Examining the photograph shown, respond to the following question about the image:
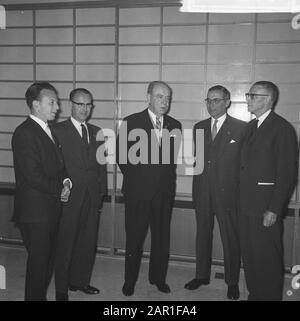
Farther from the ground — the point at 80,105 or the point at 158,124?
the point at 80,105

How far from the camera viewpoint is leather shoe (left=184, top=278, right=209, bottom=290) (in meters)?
3.26

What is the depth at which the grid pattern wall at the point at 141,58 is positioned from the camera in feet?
12.0

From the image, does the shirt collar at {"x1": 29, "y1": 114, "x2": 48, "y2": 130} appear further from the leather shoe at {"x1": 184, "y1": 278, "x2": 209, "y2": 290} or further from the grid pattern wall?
the leather shoe at {"x1": 184, "y1": 278, "x2": 209, "y2": 290}

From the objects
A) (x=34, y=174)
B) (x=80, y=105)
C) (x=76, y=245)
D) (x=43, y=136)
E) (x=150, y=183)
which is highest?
(x=80, y=105)

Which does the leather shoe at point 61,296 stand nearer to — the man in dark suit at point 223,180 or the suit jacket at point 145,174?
the suit jacket at point 145,174

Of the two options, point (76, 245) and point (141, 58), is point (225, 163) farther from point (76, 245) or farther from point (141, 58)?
point (141, 58)

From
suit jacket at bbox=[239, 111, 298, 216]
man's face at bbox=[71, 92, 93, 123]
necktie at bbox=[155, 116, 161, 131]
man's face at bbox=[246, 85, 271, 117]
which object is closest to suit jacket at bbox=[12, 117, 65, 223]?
man's face at bbox=[71, 92, 93, 123]

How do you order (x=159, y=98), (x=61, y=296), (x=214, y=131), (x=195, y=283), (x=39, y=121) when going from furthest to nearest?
(x=195, y=283), (x=214, y=131), (x=159, y=98), (x=61, y=296), (x=39, y=121)

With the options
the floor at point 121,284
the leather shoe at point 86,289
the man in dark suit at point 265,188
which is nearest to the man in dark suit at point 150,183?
the floor at point 121,284

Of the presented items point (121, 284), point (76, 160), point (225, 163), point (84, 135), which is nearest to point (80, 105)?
point (84, 135)

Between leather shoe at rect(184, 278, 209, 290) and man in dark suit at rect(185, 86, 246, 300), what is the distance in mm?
248

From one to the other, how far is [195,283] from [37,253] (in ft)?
4.98

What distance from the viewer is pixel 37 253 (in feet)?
7.79

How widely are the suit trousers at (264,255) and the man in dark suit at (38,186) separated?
1.32 metres
